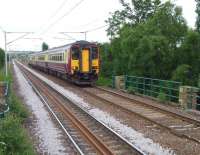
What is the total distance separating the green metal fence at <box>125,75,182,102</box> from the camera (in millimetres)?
21594

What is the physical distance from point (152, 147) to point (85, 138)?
90.4 inches

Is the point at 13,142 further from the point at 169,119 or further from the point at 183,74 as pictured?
the point at 183,74

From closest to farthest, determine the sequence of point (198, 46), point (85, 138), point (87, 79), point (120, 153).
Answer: point (120, 153) < point (85, 138) < point (198, 46) < point (87, 79)

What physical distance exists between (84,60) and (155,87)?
8948 mm

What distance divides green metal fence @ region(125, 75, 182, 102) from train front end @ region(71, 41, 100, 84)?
12.7 feet

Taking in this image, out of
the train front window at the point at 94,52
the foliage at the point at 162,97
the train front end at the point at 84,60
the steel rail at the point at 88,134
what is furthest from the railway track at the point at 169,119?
the train front window at the point at 94,52

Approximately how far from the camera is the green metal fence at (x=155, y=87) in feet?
70.8

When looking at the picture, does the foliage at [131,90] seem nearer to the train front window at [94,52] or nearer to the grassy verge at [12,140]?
the train front window at [94,52]

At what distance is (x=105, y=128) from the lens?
1459 centimetres

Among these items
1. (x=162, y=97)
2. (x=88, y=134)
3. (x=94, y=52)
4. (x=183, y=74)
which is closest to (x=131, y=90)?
(x=183, y=74)

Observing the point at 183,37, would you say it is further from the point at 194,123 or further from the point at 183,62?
the point at 194,123

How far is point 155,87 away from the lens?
A: 24344mm

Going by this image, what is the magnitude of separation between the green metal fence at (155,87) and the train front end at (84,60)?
3.88 meters

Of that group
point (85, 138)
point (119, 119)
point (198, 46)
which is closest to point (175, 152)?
point (85, 138)
